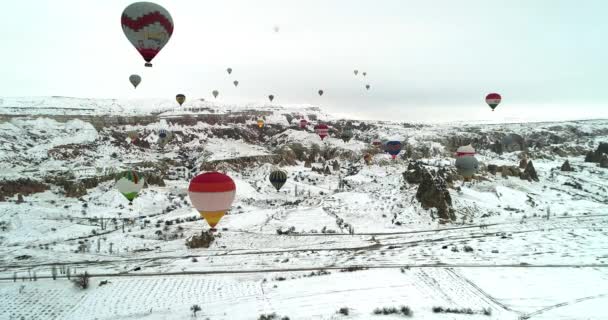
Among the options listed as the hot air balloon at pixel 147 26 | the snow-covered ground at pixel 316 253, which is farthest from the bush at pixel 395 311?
the hot air balloon at pixel 147 26

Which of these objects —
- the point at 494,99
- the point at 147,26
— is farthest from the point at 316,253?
the point at 494,99

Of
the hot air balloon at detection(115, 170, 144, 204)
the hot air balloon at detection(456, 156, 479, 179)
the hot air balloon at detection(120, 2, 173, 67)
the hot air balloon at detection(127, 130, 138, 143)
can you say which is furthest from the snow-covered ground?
the hot air balloon at detection(127, 130, 138, 143)

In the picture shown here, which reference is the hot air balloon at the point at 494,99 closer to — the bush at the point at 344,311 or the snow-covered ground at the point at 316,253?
the snow-covered ground at the point at 316,253

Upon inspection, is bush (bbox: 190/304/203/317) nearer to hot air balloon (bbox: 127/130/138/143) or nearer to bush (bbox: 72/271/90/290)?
bush (bbox: 72/271/90/290)

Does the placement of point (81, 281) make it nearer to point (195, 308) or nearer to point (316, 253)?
point (195, 308)

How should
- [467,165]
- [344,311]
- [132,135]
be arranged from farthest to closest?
[132,135], [467,165], [344,311]

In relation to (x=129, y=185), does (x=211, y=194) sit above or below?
above
